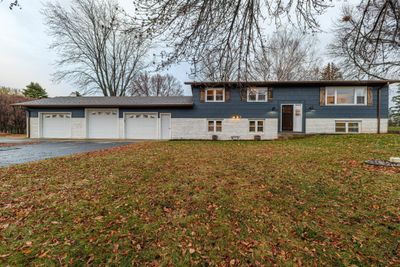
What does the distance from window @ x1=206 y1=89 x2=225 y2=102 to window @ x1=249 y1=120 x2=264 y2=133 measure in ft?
9.80

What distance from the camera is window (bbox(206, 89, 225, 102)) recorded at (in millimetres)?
14906

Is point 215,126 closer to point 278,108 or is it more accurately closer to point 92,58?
point 278,108

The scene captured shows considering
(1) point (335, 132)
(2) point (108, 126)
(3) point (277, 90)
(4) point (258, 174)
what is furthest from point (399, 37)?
(2) point (108, 126)

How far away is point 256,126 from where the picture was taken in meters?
14.8

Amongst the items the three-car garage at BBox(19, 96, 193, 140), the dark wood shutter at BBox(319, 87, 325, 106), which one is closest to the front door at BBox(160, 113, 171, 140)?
the three-car garage at BBox(19, 96, 193, 140)

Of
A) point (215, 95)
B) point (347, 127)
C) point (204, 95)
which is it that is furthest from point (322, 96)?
point (204, 95)

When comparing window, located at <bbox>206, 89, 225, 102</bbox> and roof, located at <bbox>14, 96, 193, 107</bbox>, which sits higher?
window, located at <bbox>206, 89, 225, 102</bbox>

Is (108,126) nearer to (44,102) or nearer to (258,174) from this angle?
(44,102)

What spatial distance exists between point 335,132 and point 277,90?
5347mm

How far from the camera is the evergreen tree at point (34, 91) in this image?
102ft

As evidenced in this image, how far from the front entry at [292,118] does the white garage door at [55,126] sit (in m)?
17.9

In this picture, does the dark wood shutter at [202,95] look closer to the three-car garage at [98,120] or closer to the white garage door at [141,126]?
the three-car garage at [98,120]

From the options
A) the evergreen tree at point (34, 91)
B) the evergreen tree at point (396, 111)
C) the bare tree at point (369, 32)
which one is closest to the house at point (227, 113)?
the bare tree at point (369, 32)

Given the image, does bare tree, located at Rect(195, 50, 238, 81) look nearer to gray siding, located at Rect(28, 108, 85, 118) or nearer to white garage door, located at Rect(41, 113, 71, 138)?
gray siding, located at Rect(28, 108, 85, 118)
